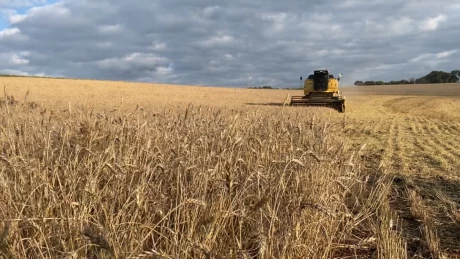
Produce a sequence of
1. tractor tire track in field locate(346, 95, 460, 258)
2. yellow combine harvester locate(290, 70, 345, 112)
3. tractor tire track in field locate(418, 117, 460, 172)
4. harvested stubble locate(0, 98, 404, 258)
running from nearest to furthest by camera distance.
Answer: harvested stubble locate(0, 98, 404, 258), tractor tire track in field locate(346, 95, 460, 258), tractor tire track in field locate(418, 117, 460, 172), yellow combine harvester locate(290, 70, 345, 112)

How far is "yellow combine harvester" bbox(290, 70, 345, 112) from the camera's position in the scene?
26.1 m

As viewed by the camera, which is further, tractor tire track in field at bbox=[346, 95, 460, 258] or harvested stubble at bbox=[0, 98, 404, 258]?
tractor tire track in field at bbox=[346, 95, 460, 258]

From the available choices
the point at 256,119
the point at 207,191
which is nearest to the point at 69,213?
the point at 207,191

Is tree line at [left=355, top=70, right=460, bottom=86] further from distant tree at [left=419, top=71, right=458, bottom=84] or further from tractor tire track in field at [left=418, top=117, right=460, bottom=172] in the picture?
tractor tire track in field at [left=418, top=117, right=460, bottom=172]

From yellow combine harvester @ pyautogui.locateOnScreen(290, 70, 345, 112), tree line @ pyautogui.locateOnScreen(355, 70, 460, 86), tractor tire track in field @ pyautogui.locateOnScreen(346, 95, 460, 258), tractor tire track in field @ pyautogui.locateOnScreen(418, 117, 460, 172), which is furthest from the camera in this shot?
tree line @ pyautogui.locateOnScreen(355, 70, 460, 86)

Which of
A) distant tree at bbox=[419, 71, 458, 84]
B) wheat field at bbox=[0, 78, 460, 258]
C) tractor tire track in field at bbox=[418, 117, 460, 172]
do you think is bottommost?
tractor tire track in field at bbox=[418, 117, 460, 172]

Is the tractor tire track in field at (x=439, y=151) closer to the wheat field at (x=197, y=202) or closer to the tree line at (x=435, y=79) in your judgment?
the wheat field at (x=197, y=202)

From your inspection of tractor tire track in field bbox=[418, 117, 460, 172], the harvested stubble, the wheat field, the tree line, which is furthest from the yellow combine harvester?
the tree line

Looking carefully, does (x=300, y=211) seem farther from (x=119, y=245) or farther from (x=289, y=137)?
(x=289, y=137)

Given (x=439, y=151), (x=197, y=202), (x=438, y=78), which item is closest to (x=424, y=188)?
(x=439, y=151)

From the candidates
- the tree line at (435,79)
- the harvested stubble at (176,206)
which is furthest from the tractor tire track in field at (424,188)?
the tree line at (435,79)

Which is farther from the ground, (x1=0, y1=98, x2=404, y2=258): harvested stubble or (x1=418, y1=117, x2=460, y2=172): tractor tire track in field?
(x1=0, y1=98, x2=404, y2=258): harvested stubble

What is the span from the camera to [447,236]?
4.30 m

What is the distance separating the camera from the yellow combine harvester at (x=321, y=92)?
26.1 m
